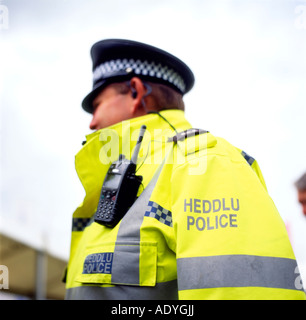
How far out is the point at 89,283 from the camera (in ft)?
4.81

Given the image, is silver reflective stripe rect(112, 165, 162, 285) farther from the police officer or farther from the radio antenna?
the radio antenna

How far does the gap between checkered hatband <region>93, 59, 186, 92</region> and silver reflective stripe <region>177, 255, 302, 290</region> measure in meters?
1.19

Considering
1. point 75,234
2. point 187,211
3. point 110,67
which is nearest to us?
point 187,211

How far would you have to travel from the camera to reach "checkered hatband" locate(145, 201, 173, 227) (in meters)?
1.35

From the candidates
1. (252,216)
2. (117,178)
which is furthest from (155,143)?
(252,216)

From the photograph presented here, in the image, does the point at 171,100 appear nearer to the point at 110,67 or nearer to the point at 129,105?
the point at 129,105

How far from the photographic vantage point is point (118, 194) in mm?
1532

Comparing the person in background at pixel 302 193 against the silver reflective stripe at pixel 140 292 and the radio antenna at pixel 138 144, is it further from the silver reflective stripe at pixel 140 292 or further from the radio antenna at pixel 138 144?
the silver reflective stripe at pixel 140 292

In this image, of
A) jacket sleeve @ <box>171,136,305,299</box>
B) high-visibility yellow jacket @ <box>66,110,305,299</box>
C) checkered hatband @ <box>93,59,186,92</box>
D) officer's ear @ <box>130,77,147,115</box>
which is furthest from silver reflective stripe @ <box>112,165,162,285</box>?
checkered hatband @ <box>93,59,186,92</box>

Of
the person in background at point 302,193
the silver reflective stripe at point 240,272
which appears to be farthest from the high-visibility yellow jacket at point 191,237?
the person in background at point 302,193

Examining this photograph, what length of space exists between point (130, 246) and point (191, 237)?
0.91ft

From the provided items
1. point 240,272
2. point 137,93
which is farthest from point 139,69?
point 240,272

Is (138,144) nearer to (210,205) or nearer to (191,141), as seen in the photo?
(191,141)
